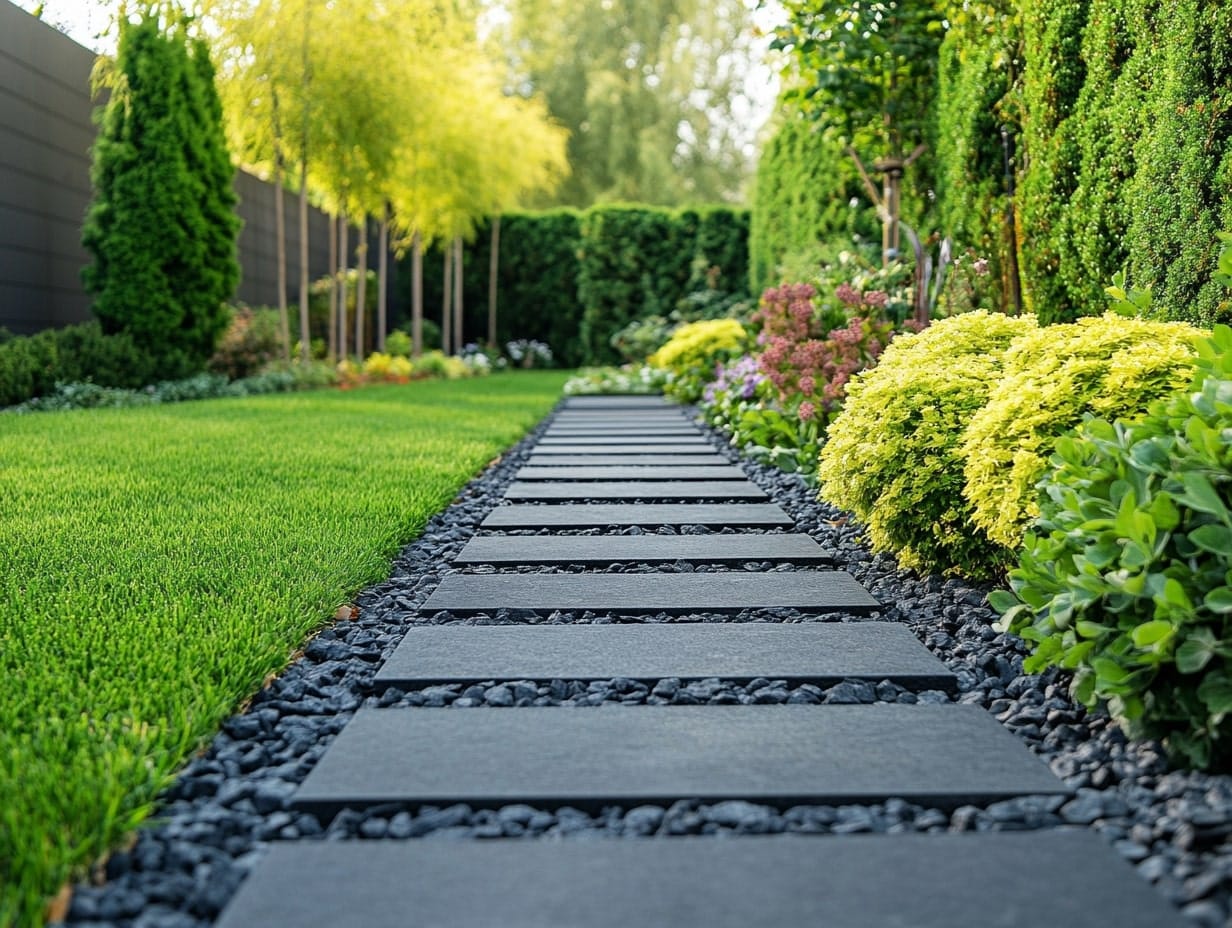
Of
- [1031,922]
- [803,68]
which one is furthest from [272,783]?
[803,68]

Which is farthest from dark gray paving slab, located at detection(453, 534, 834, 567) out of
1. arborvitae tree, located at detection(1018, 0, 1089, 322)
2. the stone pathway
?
arborvitae tree, located at detection(1018, 0, 1089, 322)

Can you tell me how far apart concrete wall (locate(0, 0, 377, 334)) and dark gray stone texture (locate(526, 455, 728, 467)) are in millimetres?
5184

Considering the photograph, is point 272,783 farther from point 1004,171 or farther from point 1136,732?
point 1004,171

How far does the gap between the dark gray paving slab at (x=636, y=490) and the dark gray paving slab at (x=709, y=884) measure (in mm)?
2930

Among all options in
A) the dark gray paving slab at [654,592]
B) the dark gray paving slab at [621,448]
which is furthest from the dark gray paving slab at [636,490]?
the dark gray paving slab at [654,592]

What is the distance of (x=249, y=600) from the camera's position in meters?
2.45

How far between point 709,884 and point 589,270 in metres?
16.1

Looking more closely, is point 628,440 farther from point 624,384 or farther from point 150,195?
point 150,195

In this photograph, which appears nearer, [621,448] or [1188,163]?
[1188,163]

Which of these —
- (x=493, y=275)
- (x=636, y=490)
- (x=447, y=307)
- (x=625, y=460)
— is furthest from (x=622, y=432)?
(x=493, y=275)

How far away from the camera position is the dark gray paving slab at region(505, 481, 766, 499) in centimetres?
430

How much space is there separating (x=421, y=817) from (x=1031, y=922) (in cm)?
79

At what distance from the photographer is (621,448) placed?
599cm

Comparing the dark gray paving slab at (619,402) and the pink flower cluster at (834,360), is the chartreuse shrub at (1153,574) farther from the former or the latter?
the dark gray paving slab at (619,402)
